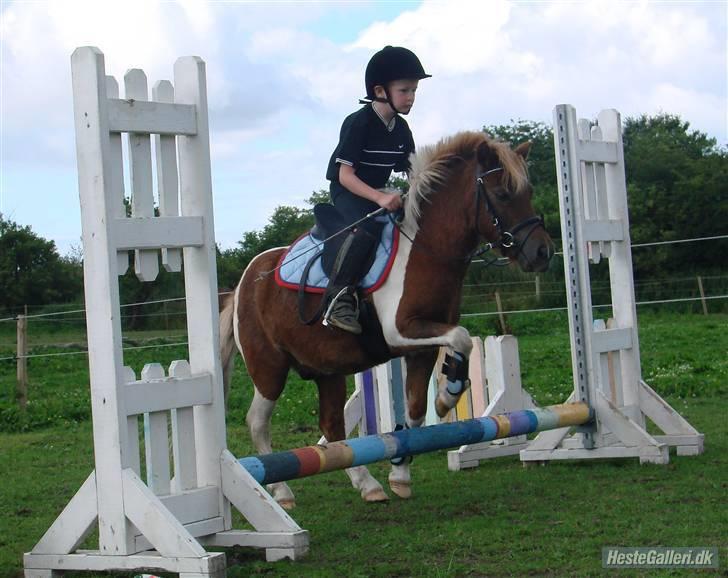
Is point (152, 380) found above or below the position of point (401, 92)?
below

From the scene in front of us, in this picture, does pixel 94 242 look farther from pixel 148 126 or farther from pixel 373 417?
pixel 373 417

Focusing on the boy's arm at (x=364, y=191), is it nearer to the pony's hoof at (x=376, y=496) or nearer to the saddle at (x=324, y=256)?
the saddle at (x=324, y=256)

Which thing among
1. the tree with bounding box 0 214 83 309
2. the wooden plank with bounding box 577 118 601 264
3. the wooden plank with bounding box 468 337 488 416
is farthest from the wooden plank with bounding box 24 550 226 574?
the tree with bounding box 0 214 83 309

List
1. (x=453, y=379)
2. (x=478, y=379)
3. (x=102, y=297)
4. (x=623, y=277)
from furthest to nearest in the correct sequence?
(x=478, y=379)
(x=623, y=277)
(x=453, y=379)
(x=102, y=297)

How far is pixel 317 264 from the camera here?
20.6ft

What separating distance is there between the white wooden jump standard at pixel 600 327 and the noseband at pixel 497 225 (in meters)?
1.28

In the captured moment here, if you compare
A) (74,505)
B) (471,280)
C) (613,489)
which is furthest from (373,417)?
(471,280)

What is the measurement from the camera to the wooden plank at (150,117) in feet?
14.9

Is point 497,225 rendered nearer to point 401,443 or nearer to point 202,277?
point 401,443

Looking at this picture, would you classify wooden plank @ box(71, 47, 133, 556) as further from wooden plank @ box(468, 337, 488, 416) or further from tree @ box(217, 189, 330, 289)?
tree @ box(217, 189, 330, 289)

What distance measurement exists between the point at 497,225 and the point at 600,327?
1.92 m

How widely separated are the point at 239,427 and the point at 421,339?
5267 millimetres

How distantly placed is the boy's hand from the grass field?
162 centimetres

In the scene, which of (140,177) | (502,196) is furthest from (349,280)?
(140,177)
